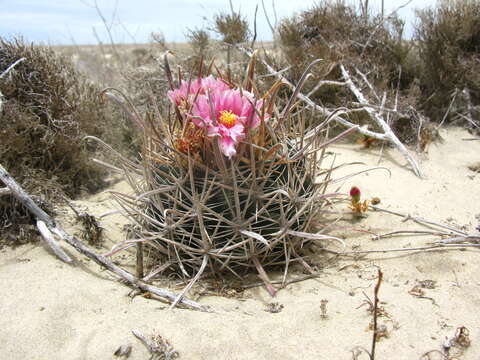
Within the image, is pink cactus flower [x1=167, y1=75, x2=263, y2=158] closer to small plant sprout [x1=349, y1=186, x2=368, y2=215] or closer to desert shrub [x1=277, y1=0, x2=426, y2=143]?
small plant sprout [x1=349, y1=186, x2=368, y2=215]

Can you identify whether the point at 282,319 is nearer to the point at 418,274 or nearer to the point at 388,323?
the point at 388,323

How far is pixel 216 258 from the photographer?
71.2 inches

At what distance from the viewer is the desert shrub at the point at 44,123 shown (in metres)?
2.70

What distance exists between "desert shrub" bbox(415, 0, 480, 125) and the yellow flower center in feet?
9.72

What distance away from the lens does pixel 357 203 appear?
97.2 inches

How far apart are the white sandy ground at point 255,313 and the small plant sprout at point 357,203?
8.8 inches

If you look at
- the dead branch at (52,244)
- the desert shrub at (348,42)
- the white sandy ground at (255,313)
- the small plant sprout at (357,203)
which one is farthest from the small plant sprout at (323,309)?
the desert shrub at (348,42)

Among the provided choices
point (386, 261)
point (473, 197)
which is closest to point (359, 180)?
point (473, 197)

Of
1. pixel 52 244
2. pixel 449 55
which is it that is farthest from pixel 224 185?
pixel 449 55

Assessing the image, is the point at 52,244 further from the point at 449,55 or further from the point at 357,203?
the point at 449,55

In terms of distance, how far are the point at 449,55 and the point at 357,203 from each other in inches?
94.9

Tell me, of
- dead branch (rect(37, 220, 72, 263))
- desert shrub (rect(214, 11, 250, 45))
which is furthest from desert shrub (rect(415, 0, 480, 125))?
dead branch (rect(37, 220, 72, 263))

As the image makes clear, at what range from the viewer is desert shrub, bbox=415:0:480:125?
4042mm

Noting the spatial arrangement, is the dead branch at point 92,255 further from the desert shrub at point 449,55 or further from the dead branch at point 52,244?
the desert shrub at point 449,55
